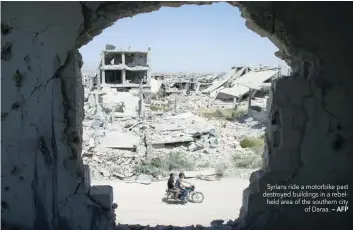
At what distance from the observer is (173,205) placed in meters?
8.85

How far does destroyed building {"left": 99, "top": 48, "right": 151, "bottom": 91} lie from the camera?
2845cm

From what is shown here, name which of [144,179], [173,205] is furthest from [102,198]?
[144,179]

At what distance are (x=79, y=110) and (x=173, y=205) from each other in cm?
558

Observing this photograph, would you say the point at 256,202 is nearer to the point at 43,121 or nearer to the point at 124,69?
the point at 43,121

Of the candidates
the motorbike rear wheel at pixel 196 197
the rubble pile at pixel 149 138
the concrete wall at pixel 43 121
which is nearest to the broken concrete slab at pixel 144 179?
the rubble pile at pixel 149 138

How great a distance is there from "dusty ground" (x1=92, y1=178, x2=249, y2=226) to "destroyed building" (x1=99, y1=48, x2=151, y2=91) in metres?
18.6

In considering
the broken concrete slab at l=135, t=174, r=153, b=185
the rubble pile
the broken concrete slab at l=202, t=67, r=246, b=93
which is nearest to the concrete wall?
the broken concrete slab at l=135, t=174, r=153, b=185

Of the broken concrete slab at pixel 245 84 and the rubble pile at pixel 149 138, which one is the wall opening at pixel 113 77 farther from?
the broken concrete slab at pixel 245 84

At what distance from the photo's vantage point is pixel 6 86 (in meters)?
3.54

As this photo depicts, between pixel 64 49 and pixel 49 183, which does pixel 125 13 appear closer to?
pixel 64 49

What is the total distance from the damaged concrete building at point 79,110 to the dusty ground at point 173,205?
3953 millimetres

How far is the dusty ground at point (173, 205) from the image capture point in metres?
7.83

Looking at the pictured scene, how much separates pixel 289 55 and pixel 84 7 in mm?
2071

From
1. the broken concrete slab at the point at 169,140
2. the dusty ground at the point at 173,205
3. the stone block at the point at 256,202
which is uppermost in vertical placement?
the stone block at the point at 256,202
